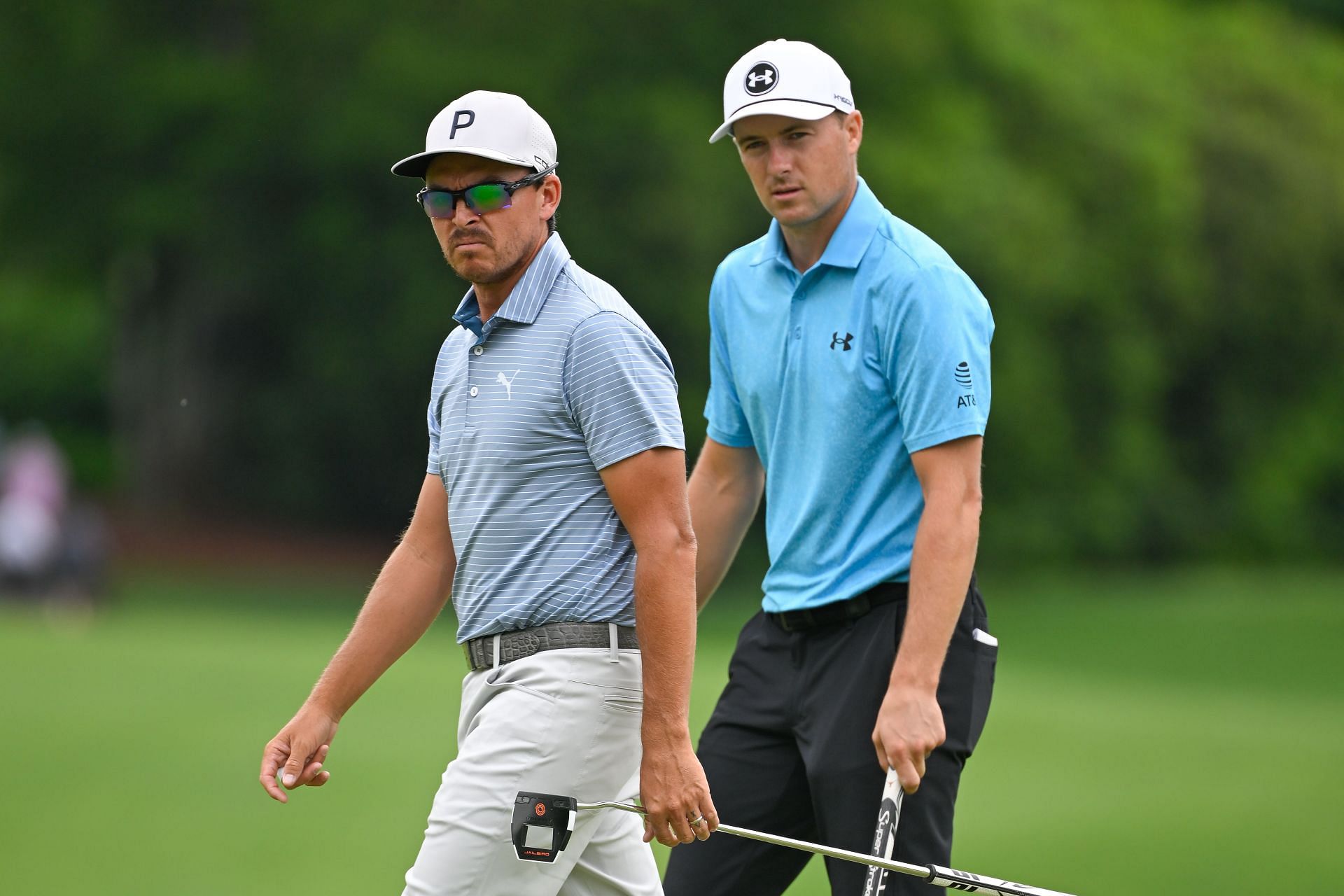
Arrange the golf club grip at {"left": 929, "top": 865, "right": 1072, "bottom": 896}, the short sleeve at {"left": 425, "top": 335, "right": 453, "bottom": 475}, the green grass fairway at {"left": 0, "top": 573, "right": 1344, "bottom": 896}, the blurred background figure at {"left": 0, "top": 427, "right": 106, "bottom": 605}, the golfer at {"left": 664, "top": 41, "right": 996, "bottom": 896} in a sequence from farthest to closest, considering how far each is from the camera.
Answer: the blurred background figure at {"left": 0, "top": 427, "right": 106, "bottom": 605} → the green grass fairway at {"left": 0, "top": 573, "right": 1344, "bottom": 896} → the short sleeve at {"left": 425, "top": 335, "right": 453, "bottom": 475} → the golfer at {"left": 664, "top": 41, "right": 996, "bottom": 896} → the golf club grip at {"left": 929, "top": 865, "right": 1072, "bottom": 896}

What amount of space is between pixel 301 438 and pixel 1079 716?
18172 millimetres

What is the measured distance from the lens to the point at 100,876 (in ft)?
29.8

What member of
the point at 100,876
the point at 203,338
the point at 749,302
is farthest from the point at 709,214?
the point at 749,302

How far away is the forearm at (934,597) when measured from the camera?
4.29 meters

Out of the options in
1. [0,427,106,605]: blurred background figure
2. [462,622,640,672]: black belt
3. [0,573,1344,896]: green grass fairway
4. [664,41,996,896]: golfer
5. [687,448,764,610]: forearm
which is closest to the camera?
[462,622,640,672]: black belt

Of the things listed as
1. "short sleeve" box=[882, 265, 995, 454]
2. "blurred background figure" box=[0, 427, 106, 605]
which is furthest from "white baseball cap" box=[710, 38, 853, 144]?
"blurred background figure" box=[0, 427, 106, 605]

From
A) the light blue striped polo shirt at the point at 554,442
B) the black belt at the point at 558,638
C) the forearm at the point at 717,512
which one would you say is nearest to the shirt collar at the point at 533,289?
the light blue striped polo shirt at the point at 554,442

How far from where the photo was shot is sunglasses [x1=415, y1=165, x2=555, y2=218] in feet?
14.0

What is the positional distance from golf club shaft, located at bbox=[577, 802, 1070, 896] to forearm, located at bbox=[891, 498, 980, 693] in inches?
15.8

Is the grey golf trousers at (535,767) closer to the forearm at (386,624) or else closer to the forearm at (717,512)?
the forearm at (386,624)

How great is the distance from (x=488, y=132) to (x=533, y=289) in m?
0.35

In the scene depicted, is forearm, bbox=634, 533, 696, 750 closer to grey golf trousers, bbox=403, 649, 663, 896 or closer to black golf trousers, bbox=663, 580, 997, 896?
grey golf trousers, bbox=403, 649, 663, 896

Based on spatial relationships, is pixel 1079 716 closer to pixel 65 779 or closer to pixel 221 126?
pixel 65 779

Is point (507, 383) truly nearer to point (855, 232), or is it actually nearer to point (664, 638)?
point (664, 638)
